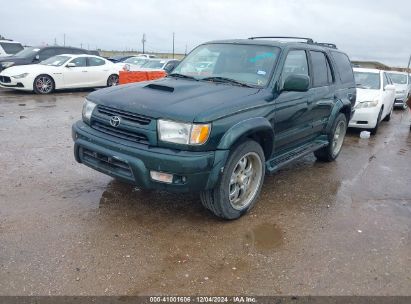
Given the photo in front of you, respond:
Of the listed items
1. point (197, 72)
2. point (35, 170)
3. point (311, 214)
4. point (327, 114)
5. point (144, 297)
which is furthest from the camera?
point (327, 114)

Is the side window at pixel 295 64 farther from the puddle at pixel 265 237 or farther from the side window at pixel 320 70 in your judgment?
the puddle at pixel 265 237

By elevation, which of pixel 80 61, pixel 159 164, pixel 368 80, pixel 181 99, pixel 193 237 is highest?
pixel 80 61

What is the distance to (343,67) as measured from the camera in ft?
20.8

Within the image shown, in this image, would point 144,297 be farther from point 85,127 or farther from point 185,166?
point 85,127

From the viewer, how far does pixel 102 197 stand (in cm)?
445

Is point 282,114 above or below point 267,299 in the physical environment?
above

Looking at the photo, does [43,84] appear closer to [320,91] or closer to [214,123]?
[320,91]

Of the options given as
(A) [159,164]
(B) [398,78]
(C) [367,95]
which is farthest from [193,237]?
(B) [398,78]

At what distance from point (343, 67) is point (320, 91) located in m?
1.33

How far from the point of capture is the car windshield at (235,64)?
14.5 ft

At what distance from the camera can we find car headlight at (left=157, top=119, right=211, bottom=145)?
3420mm

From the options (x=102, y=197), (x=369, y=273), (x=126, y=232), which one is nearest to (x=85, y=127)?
(x=102, y=197)

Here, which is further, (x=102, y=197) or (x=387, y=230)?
(x=102, y=197)

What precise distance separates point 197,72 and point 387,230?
9.42ft
